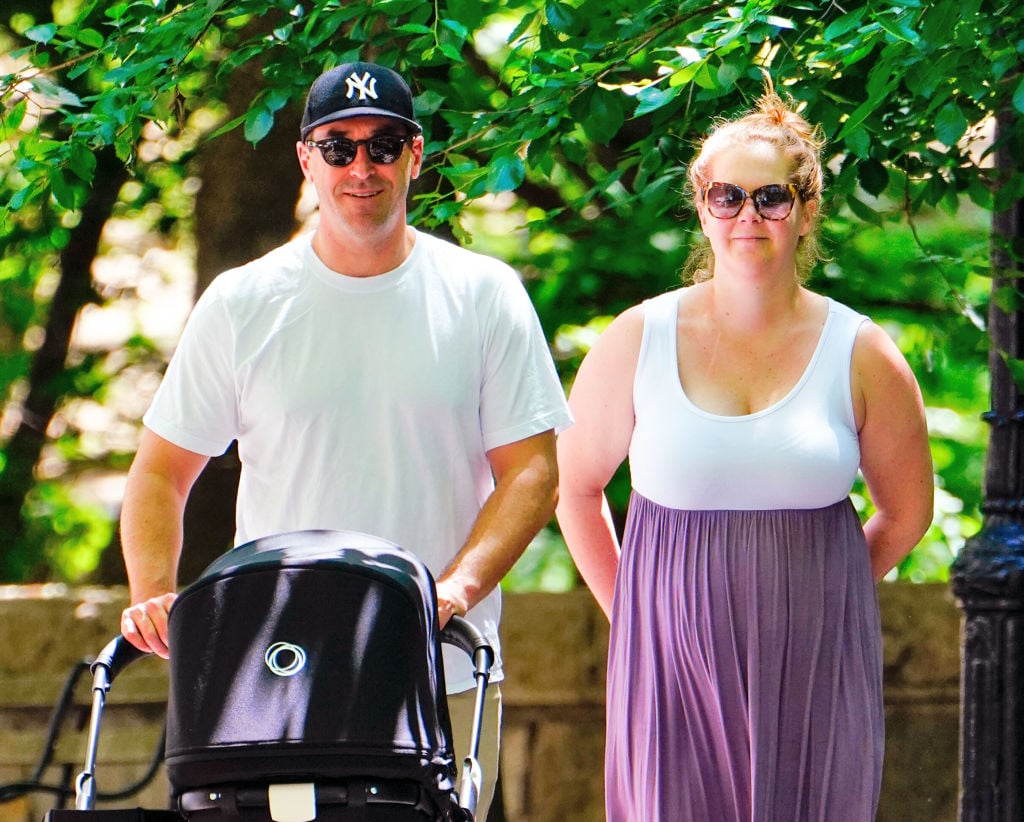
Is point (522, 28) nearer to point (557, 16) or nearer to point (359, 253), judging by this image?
point (557, 16)

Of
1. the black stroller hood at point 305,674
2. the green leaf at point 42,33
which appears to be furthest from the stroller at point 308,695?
the green leaf at point 42,33

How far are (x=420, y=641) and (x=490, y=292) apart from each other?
0.96 metres

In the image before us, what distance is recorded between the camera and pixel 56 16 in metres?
7.70

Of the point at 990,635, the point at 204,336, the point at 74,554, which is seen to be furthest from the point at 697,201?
the point at 74,554

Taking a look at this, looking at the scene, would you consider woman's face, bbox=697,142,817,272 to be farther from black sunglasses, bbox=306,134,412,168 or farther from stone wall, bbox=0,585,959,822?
stone wall, bbox=0,585,959,822

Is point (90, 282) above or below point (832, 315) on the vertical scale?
above

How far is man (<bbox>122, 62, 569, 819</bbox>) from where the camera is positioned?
3389 millimetres

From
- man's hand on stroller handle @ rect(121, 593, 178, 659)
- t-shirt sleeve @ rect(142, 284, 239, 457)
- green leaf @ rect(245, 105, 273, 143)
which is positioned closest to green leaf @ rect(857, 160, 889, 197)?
green leaf @ rect(245, 105, 273, 143)

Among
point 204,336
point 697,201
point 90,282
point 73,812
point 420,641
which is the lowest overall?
point 73,812

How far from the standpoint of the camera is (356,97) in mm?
3400

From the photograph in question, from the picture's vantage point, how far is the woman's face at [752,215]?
11.2ft

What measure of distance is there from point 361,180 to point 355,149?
7 centimetres

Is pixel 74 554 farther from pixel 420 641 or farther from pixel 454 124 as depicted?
pixel 420 641

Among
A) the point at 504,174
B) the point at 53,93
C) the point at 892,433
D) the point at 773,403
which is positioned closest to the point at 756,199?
the point at 773,403
